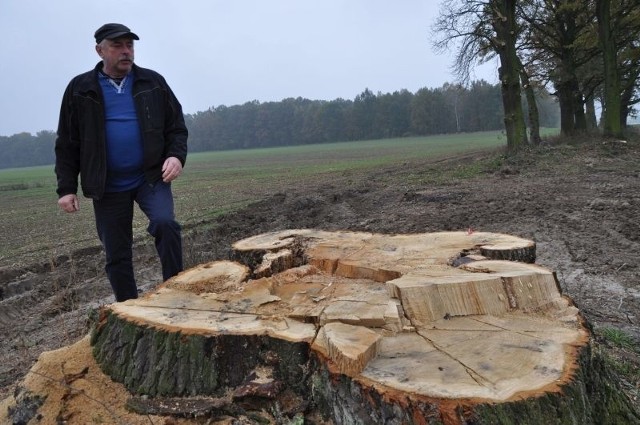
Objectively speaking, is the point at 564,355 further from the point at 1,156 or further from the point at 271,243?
the point at 1,156

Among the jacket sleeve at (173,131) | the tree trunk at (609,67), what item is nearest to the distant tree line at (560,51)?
the tree trunk at (609,67)

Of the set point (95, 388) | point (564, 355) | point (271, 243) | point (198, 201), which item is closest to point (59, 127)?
point (271, 243)

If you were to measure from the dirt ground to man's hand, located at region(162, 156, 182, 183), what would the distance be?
1.59 metres

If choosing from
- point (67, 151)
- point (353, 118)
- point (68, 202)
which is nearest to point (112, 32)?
point (67, 151)

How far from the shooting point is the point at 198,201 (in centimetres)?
1381

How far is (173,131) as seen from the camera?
337 cm

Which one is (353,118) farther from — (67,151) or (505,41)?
(67,151)

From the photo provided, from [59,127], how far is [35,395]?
1.74 m

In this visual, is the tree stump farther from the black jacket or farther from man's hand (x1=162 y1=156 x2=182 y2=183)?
the black jacket

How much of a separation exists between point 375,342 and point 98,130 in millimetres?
2249

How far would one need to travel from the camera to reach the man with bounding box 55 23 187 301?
10.1ft

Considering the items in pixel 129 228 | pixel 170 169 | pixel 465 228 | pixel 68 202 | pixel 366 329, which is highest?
pixel 170 169

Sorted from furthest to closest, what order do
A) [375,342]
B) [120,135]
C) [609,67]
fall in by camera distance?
1. [609,67]
2. [120,135]
3. [375,342]

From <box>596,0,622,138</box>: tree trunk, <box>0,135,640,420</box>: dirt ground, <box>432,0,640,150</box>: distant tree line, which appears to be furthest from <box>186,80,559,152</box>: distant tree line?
<box>0,135,640,420</box>: dirt ground
